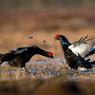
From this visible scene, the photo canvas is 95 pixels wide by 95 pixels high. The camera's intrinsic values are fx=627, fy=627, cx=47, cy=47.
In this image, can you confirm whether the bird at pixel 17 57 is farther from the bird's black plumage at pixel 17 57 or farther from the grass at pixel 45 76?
the grass at pixel 45 76

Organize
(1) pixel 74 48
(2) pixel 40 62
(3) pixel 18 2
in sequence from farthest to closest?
(3) pixel 18 2 → (2) pixel 40 62 → (1) pixel 74 48

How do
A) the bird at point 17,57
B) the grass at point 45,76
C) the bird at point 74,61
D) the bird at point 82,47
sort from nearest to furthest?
the grass at point 45,76
the bird at point 17,57
the bird at point 74,61
the bird at point 82,47

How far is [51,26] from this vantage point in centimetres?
2536

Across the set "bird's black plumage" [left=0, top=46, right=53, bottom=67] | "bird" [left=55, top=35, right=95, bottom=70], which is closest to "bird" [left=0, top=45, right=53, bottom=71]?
"bird's black plumage" [left=0, top=46, right=53, bottom=67]

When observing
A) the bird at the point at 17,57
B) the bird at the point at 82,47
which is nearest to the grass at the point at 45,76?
the bird at the point at 17,57

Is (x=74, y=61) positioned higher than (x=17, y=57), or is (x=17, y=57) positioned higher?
(x=17, y=57)

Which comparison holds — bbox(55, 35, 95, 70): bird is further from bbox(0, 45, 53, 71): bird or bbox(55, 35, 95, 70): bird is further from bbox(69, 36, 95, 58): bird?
bbox(0, 45, 53, 71): bird

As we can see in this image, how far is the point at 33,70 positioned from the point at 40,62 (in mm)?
1554

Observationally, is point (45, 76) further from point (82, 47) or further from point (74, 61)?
point (82, 47)

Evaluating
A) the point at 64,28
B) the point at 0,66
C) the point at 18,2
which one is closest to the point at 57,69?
the point at 0,66

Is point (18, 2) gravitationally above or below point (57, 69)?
above

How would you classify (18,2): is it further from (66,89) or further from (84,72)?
(66,89)

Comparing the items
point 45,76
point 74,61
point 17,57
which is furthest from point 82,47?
point 45,76

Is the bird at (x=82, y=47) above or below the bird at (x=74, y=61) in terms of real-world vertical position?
above
